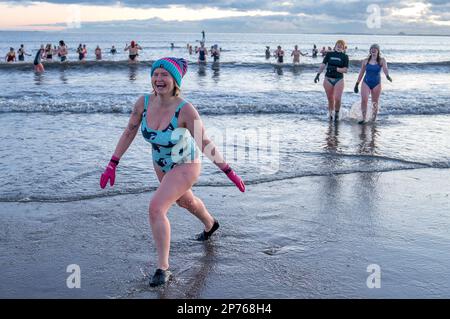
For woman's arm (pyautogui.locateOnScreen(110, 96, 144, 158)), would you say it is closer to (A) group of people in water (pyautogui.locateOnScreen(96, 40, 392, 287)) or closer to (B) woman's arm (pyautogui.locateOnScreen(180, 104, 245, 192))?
(A) group of people in water (pyautogui.locateOnScreen(96, 40, 392, 287))

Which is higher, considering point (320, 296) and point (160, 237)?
point (160, 237)

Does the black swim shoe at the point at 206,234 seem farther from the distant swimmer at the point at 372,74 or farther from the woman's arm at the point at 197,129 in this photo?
the distant swimmer at the point at 372,74

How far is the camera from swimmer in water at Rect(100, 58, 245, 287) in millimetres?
3934

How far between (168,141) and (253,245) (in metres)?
1.30

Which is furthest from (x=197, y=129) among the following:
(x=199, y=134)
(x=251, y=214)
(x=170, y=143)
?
(x=251, y=214)

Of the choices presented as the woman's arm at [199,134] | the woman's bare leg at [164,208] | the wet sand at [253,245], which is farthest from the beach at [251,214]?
the woman's arm at [199,134]

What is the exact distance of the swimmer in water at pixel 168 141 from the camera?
155 inches

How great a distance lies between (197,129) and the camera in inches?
161

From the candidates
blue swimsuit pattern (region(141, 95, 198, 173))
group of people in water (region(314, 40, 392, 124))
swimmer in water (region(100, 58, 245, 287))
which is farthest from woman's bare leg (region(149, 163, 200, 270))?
group of people in water (region(314, 40, 392, 124))
